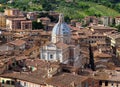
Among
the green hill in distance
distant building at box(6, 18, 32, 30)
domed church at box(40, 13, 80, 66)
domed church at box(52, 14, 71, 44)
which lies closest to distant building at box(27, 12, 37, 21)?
distant building at box(6, 18, 32, 30)

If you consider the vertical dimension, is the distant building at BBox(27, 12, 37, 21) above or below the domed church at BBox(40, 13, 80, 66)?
below

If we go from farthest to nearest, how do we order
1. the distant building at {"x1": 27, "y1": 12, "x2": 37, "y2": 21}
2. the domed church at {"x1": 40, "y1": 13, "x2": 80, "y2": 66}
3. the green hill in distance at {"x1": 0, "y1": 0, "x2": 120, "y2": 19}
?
the green hill in distance at {"x1": 0, "y1": 0, "x2": 120, "y2": 19} → the distant building at {"x1": 27, "y1": 12, "x2": 37, "y2": 21} → the domed church at {"x1": 40, "y1": 13, "x2": 80, "y2": 66}

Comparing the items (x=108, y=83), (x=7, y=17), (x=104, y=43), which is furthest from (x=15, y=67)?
(x=7, y=17)

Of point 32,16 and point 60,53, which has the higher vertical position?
point 60,53

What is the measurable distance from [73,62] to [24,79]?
1067cm

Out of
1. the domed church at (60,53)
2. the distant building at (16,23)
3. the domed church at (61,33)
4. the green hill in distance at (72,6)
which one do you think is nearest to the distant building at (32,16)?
the distant building at (16,23)

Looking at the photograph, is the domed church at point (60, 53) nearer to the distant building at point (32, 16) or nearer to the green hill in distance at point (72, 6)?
the distant building at point (32, 16)

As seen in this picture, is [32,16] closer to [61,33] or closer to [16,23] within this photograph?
[16,23]

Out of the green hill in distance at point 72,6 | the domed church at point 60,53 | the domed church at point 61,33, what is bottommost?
the green hill in distance at point 72,6

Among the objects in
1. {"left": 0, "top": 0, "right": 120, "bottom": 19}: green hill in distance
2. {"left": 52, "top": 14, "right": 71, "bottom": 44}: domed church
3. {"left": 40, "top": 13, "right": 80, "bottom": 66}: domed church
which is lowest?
{"left": 0, "top": 0, "right": 120, "bottom": 19}: green hill in distance

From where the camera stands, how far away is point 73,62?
149ft

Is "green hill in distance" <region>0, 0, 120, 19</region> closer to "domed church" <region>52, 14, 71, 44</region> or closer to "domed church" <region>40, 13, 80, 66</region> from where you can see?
"domed church" <region>52, 14, 71, 44</region>

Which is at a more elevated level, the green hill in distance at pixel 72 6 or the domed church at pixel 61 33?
the domed church at pixel 61 33

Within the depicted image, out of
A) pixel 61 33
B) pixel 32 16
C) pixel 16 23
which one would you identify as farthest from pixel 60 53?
pixel 32 16
